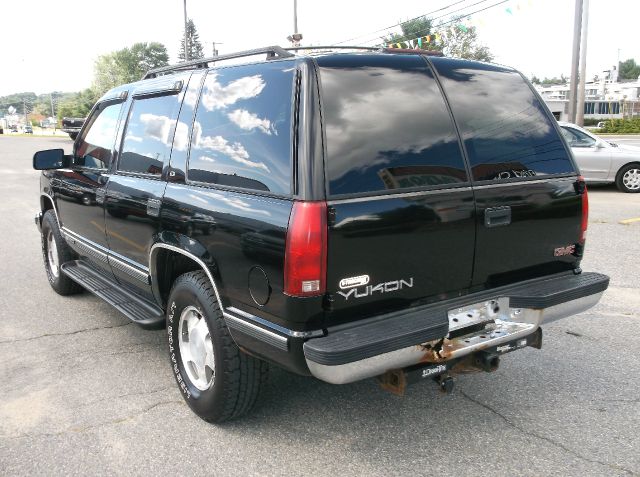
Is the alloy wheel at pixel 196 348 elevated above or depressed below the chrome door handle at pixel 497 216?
below

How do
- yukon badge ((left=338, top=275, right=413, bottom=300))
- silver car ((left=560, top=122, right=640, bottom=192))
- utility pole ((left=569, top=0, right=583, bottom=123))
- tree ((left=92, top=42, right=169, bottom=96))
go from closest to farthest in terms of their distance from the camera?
yukon badge ((left=338, top=275, right=413, bottom=300)) < silver car ((left=560, top=122, right=640, bottom=192)) < utility pole ((left=569, top=0, right=583, bottom=123)) < tree ((left=92, top=42, right=169, bottom=96))

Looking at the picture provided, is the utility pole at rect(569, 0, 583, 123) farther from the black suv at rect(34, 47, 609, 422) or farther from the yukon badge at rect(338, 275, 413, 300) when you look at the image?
the yukon badge at rect(338, 275, 413, 300)

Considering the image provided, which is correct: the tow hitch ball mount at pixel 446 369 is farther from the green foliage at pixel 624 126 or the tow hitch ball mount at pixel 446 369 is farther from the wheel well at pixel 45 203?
the green foliage at pixel 624 126

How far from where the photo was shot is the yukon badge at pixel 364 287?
8.59 ft

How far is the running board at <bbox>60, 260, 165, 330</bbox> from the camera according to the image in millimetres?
3689

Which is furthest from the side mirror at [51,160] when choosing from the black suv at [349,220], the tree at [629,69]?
the tree at [629,69]

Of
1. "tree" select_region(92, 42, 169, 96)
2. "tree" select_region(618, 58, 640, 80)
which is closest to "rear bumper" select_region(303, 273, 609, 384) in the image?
"tree" select_region(92, 42, 169, 96)

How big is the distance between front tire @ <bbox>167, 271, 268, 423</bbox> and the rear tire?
2532 mm

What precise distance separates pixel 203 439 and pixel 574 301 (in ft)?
7.31

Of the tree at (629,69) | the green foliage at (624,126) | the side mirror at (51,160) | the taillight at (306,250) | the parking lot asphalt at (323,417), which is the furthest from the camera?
the tree at (629,69)

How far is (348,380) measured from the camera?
2.55m

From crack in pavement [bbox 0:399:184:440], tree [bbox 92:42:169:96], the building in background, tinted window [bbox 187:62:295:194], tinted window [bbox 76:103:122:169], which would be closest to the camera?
tinted window [bbox 187:62:295:194]

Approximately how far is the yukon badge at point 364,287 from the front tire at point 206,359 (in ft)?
2.49

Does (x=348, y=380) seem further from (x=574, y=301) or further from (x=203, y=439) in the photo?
(x=574, y=301)
